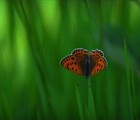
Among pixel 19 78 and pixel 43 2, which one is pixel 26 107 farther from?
pixel 43 2

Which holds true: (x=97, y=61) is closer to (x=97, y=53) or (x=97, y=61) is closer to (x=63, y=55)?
(x=97, y=53)

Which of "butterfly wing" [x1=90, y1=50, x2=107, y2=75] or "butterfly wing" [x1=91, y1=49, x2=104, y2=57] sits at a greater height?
"butterfly wing" [x1=91, y1=49, x2=104, y2=57]

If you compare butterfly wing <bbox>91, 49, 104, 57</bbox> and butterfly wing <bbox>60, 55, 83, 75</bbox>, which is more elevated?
butterfly wing <bbox>91, 49, 104, 57</bbox>

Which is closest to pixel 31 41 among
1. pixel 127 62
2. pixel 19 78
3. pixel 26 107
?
pixel 19 78

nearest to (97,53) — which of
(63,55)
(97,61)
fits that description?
(97,61)
